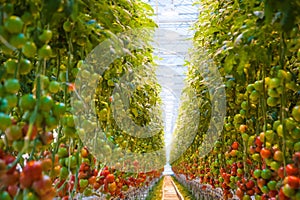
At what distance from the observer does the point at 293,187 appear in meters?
1.17

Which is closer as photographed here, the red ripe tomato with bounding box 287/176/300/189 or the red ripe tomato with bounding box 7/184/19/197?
the red ripe tomato with bounding box 7/184/19/197

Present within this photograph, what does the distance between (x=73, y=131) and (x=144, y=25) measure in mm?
1360

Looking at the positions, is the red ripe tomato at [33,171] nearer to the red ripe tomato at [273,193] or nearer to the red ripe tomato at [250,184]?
the red ripe tomato at [273,193]

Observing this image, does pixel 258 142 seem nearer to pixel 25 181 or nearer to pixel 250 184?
pixel 250 184

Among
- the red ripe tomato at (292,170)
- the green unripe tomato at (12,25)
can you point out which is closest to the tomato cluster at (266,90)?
the red ripe tomato at (292,170)

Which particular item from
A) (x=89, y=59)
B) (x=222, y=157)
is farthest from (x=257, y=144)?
(x=222, y=157)

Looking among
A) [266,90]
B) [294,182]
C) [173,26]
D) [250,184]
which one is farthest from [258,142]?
[173,26]

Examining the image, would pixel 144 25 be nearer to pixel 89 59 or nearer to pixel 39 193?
pixel 89 59

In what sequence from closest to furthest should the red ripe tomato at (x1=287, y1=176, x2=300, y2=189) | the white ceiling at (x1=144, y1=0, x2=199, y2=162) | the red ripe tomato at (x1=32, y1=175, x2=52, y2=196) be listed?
the red ripe tomato at (x1=32, y1=175, x2=52, y2=196)
the red ripe tomato at (x1=287, y1=176, x2=300, y2=189)
the white ceiling at (x1=144, y1=0, x2=199, y2=162)

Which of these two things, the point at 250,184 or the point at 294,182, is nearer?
the point at 294,182

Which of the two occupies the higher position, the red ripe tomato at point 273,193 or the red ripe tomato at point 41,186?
the red ripe tomato at point 41,186

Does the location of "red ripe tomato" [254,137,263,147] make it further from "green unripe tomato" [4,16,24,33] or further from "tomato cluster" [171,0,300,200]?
"green unripe tomato" [4,16,24,33]

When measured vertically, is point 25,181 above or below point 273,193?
above

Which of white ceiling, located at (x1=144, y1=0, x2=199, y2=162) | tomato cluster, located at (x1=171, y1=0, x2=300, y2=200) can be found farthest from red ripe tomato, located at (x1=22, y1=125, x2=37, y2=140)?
white ceiling, located at (x1=144, y1=0, x2=199, y2=162)
